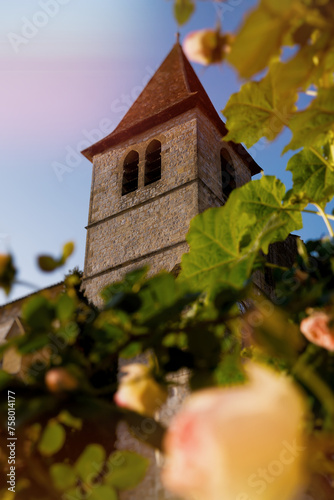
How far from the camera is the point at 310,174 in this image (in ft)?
3.60

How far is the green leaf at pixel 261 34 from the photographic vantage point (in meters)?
0.39

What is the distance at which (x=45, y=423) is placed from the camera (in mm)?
453

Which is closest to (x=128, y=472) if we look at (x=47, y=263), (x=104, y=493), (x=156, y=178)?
(x=104, y=493)

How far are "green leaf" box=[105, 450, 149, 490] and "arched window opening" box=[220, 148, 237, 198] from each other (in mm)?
10710

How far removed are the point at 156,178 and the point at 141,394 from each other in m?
10.4

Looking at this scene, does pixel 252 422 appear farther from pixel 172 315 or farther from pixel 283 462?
pixel 172 315

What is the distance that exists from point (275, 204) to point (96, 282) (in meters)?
8.94

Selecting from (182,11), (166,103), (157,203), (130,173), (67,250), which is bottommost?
(67,250)

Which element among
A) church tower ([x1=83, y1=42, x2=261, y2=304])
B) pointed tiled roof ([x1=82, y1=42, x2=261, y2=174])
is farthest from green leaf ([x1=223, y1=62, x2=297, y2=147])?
pointed tiled roof ([x1=82, y1=42, x2=261, y2=174])

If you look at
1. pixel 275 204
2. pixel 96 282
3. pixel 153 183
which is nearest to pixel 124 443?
pixel 96 282

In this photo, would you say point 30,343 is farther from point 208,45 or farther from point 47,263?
point 208,45

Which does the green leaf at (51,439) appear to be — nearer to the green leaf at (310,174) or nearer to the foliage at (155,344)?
the foliage at (155,344)

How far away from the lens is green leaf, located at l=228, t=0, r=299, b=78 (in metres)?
0.39

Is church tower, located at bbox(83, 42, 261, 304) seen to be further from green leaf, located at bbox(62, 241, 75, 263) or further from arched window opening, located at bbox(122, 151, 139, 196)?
green leaf, located at bbox(62, 241, 75, 263)
